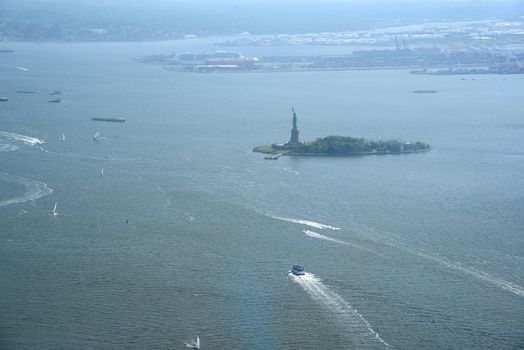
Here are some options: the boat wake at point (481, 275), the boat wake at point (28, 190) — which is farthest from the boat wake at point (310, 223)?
the boat wake at point (28, 190)

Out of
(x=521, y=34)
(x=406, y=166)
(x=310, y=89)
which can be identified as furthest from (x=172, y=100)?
(x=521, y=34)

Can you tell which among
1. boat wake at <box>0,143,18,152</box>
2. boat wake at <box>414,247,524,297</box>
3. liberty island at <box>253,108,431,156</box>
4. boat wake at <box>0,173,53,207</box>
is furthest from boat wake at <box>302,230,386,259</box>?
boat wake at <box>0,143,18,152</box>

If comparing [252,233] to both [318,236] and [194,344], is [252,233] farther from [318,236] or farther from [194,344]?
[194,344]

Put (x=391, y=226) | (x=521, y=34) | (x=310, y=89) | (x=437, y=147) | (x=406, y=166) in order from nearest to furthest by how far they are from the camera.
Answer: (x=391, y=226) → (x=406, y=166) → (x=437, y=147) → (x=310, y=89) → (x=521, y=34)

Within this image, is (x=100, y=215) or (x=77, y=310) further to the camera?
(x=100, y=215)

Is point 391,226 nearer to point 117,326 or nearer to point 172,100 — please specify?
point 117,326

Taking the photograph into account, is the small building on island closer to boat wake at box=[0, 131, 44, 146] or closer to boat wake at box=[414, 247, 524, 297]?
boat wake at box=[0, 131, 44, 146]

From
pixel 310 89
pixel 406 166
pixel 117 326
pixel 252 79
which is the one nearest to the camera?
pixel 117 326
